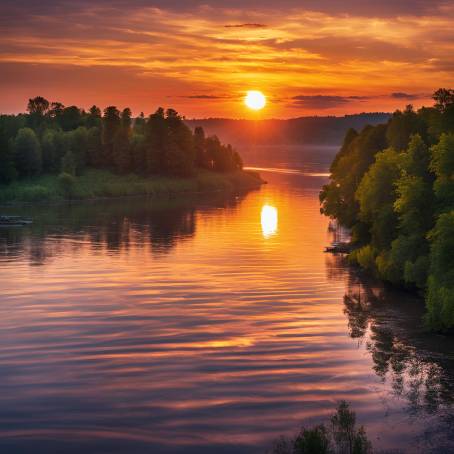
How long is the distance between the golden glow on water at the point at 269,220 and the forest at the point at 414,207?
22626 millimetres

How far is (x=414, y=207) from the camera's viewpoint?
68.1m

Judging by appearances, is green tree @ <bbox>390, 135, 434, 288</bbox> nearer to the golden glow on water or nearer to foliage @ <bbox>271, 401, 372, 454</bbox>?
foliage @ <bbox>271, 401, 372, 454</bbox>

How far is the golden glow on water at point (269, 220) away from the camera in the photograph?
123m

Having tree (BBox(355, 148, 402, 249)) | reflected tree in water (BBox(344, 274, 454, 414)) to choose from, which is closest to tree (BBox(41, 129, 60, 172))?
tree (BBox(355, 148, 402, 249))

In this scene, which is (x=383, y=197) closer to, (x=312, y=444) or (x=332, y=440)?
(x=332, y=440)

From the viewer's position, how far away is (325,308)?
2657 inches

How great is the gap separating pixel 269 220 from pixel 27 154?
7478cm

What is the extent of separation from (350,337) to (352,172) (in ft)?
160

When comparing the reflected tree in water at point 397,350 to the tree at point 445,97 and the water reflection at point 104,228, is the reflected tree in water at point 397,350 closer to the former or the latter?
the tree at point 445,97

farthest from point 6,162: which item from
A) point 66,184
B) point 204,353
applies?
point 204,353

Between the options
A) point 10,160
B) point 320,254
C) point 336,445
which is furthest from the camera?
point 10,160

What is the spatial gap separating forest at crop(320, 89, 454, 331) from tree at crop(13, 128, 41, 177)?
106m

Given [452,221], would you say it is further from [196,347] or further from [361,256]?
[361,256]

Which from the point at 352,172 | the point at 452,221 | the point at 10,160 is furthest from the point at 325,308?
the point at 10,160
